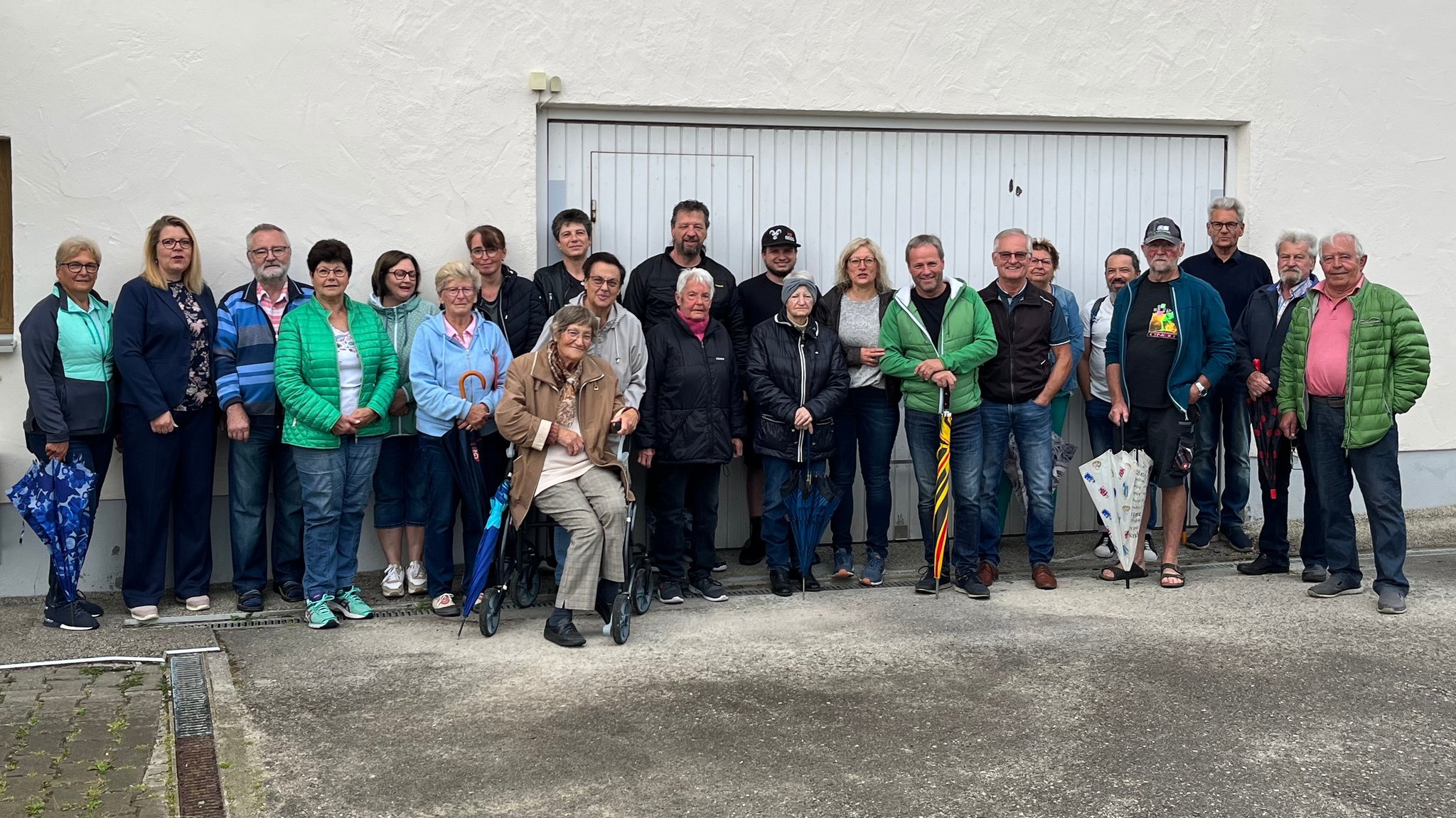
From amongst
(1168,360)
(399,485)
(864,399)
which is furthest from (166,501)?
(1168,360)

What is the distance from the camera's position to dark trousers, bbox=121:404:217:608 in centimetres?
657

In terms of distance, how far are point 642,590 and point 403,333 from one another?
1853 millimetres

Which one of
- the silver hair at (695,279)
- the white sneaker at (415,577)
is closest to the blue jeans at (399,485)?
the white sneaker at (415,577)

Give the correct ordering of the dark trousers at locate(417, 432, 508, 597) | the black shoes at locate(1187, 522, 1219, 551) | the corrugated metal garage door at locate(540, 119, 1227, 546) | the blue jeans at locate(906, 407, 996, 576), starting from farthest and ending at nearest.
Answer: the black shoes at locate(1187, 522, 1219, 551), the corrugated metal garage door at locate(540, 119, 1227, 546), the blue jeans at locate(906, 407, 996, 576), the dark trousers at locate(417, 432, 508, 597)

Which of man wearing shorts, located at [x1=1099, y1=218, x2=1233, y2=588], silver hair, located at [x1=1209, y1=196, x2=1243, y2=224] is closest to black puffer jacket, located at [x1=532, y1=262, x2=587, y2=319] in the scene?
man wearing shorts, located at [x1=1099, y1=218, x2=1233, y2=588]

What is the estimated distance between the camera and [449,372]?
667 centimetres

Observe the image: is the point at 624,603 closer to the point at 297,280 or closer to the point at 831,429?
the point at 831,429

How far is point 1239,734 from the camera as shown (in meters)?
4.96

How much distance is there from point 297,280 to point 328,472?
1.31 m

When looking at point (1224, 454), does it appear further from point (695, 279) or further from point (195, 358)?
point (195, 358)

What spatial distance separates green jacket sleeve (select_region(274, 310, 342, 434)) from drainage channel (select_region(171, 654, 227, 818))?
1.24 metres

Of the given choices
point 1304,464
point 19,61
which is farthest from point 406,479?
point 1304,464

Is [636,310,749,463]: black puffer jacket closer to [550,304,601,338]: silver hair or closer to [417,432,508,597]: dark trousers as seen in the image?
[550,304,601,338]: silver hair

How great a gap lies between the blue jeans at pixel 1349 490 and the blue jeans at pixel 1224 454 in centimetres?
83
